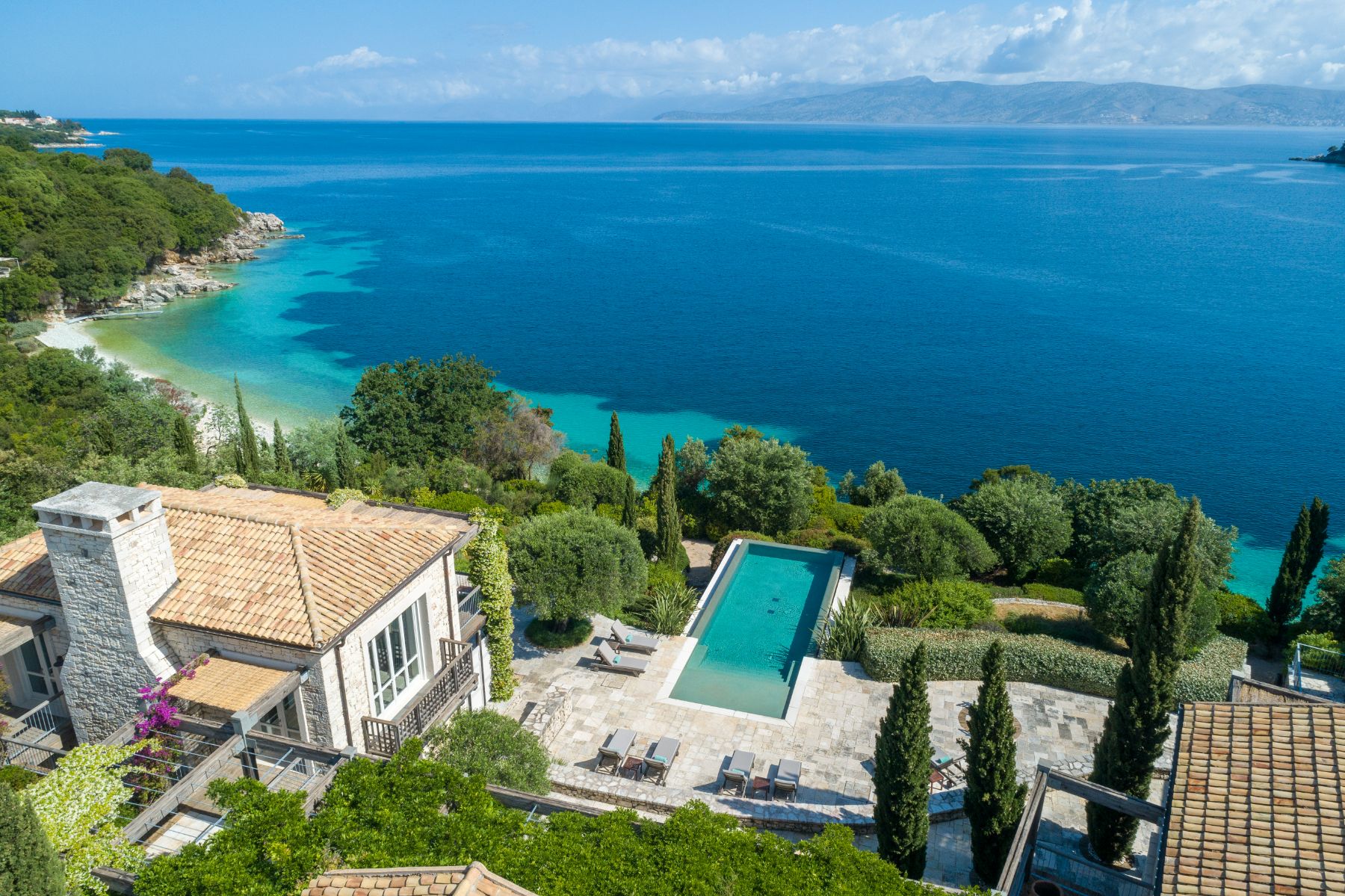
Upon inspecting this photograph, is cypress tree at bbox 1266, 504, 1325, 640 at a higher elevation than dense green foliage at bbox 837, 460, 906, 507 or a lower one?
higher

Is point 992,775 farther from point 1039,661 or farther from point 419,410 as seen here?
point 419,410

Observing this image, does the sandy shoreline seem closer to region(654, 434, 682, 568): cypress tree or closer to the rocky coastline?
the rocky coastline

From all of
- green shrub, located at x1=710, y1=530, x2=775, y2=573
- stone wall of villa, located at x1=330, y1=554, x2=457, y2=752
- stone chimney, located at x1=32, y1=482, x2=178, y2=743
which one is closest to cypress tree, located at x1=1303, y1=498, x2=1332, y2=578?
green shrub, located at x1=710, y1=530, x2=775, y2=573

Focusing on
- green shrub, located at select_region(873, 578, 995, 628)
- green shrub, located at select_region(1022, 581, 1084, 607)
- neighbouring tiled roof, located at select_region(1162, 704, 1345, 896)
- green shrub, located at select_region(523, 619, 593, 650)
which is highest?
neighbouring tiled roof, located at select_region(1162, 704, 1345, 896)

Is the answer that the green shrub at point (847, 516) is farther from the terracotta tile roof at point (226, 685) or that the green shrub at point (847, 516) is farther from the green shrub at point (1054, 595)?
the terracotta tile roof at point (226, 685)

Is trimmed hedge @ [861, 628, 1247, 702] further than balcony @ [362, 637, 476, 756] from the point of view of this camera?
Yes

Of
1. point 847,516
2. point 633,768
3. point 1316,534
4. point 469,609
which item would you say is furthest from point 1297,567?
point 469,609
